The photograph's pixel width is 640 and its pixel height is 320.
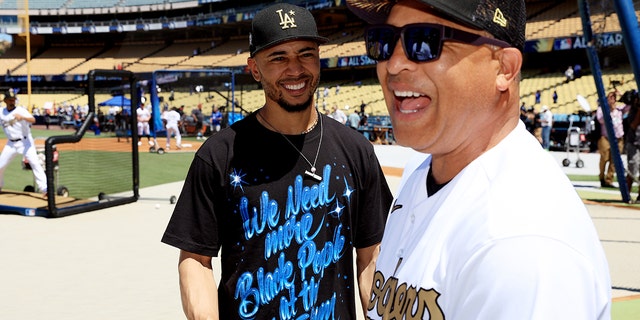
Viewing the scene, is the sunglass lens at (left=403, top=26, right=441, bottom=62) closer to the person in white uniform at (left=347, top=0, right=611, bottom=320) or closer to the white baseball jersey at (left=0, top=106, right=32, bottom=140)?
the person in white uniform at (left=347, top=0, right=611, bottom=320)

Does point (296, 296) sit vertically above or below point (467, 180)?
below

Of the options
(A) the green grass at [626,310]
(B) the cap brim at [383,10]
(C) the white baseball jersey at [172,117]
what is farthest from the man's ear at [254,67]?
(C) the white baseball jersey at [172,117]

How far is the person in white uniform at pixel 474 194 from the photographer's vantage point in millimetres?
1082

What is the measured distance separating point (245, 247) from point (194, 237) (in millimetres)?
228

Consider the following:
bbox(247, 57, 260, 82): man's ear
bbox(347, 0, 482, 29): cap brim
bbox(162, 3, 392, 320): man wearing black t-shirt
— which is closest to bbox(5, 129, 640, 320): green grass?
bbox(162, 3, 392, 320): man wearing black t-shirt

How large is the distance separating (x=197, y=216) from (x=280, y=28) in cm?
92

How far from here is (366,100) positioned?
41656 millimetres

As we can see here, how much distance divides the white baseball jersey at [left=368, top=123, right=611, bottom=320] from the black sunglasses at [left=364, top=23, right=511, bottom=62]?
0.23 m

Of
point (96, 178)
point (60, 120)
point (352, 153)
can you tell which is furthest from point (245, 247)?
point (60, 120)

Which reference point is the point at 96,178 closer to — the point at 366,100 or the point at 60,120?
the point at 366,100

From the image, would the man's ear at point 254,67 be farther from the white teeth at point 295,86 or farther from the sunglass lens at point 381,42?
the sunglass lens at point 381,42

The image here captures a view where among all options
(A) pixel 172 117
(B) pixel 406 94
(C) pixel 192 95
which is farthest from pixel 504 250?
(C) pixel 192 95

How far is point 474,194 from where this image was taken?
1307 millimetres

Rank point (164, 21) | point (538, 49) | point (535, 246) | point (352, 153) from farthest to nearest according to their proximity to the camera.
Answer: point (164, 21)
point (538, 49)
point (352, 153)
point (535, 246)
